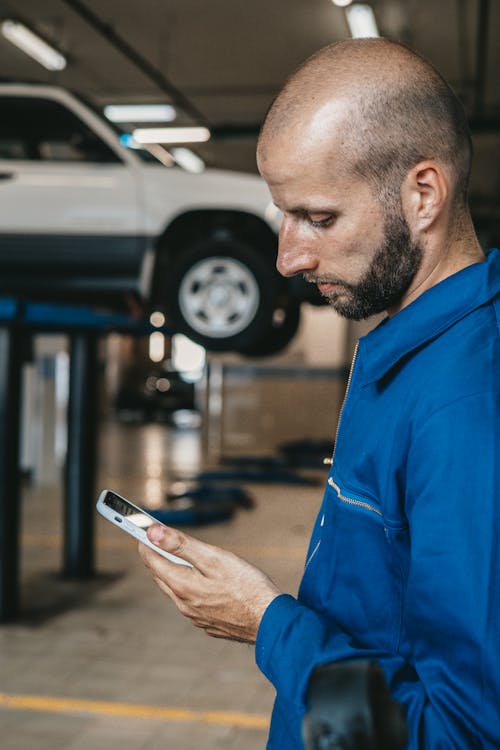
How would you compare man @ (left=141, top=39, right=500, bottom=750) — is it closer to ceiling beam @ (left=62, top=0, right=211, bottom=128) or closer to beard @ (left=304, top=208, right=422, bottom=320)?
beard @ (left=304, top=208, right=422, bottom=320)

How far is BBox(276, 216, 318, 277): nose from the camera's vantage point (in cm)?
126

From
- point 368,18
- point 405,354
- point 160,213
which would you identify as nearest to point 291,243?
point 405,354

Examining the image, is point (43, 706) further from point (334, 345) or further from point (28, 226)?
point (334, 345)

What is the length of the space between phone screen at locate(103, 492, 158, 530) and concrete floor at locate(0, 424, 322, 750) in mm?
2705

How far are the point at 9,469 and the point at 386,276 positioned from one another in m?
4.99

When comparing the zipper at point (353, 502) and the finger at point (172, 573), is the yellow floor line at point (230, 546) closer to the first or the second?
the finger at point (172, 573)

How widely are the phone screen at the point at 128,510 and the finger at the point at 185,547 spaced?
14 cm

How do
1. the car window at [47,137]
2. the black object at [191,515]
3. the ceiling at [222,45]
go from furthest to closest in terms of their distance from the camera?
1. the ceiling at [222,45]
2. the black object at [191,515]
3. the car window at [47,137]

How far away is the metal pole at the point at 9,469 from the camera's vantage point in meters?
5.73

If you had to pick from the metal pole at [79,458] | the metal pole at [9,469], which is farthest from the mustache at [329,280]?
the metal pole at [79,458]

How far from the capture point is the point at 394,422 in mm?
1128

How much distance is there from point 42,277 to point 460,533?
576 cm

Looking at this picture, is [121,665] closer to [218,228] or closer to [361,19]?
[218,228]

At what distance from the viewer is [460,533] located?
3.26ft
